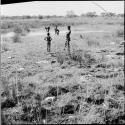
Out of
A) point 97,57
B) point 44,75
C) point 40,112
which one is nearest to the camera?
point 40,112

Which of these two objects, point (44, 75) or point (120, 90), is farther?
point (44, 75)

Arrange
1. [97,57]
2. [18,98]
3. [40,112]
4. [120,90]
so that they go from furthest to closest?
[97,57] < [120,90] < [18,98] < [40,112]

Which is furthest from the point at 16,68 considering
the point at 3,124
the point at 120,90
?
the point at 3,124

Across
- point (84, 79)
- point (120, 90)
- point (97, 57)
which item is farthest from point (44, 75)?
point (97, 57)

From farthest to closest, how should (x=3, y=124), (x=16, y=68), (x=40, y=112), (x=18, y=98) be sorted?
(x=16, y=68)
(x=18, y=98)
(x=40, y=112)
(x=3, y=124)

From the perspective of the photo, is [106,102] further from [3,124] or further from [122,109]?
[3,124]

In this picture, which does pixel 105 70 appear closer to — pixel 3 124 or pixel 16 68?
pixel 16 68

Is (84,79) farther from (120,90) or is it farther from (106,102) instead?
(106,102)

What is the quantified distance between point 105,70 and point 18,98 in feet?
5.67

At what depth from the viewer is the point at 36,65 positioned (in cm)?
503

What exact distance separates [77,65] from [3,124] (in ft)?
8.38

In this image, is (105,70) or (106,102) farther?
(105,70)

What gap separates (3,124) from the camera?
2.48 meters

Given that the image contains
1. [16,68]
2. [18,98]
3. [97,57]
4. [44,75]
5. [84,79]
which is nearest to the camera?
[18,98]
